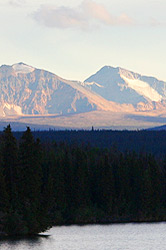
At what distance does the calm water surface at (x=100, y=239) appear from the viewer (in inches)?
3834

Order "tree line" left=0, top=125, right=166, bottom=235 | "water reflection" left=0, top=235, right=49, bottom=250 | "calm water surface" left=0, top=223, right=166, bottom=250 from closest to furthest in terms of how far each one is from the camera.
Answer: "water reflection" left=0, top=235, right=49, bottom=250 → "calm water surface" left=0, top=223, right=166, bottom=250 → "tree line" left=0, top=125, right=166, bottom=235

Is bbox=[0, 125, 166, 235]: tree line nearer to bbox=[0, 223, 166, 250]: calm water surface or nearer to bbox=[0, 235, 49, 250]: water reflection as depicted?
bbox=[0, 223, 166, 250]: calm water surface

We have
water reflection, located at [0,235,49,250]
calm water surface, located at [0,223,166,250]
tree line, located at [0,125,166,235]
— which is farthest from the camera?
tree line, located at [0,125,166,235]

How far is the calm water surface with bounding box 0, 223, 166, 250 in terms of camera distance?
97375mm

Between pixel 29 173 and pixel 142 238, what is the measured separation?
65.2 feet

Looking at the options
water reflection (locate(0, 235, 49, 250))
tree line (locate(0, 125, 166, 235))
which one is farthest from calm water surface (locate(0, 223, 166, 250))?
tree line (locate(0, 125, 166, 235))

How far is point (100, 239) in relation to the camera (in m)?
108

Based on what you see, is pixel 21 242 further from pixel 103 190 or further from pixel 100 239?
pixel 103 190

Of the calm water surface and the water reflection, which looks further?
the calm water surface

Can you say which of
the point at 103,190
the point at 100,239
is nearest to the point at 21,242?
the point at 100,239

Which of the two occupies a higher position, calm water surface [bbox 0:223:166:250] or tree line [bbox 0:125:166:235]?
tree line [bbox 0:125:166:235]

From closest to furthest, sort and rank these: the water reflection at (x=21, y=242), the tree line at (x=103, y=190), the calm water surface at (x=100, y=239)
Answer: the water reflection at (x=21, y=242), the calm water surface at (x=100, y=239), the tree line at (x=103, y=190)

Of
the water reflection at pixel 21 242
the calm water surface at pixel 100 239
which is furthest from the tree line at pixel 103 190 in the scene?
the water reflection at pixel 21 242

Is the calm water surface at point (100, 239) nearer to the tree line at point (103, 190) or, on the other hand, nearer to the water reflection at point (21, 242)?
the water reflection at point (21, 242)
